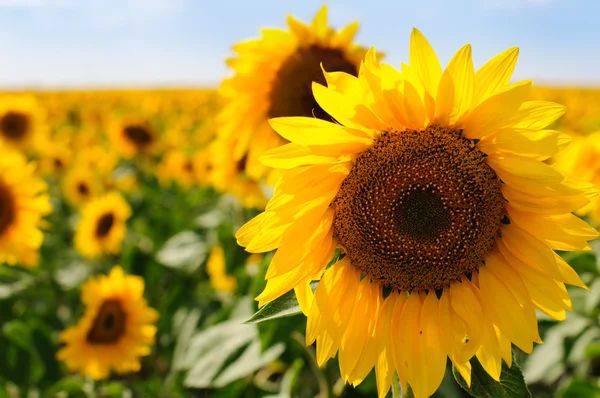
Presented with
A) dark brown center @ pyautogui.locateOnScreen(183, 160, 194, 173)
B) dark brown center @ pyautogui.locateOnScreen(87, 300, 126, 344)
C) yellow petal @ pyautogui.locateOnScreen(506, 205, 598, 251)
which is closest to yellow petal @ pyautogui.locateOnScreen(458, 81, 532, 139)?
yellow petal @ pyautogui.locateOnScreen(506, 205, 598, 251)

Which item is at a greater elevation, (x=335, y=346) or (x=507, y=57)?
(x=507, y=57)

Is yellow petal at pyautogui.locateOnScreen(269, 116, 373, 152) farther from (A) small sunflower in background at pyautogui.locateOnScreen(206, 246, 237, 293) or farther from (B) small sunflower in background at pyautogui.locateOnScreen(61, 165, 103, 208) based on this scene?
(B) small sunflower in background at pyautogui.locateOnScreen(61, 165, 103, 208)

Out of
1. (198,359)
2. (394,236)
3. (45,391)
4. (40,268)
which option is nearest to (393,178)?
(394,236)

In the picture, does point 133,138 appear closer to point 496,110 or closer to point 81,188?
point 81,188

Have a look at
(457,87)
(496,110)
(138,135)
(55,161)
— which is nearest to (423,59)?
(457,87)

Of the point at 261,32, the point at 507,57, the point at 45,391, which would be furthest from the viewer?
the point at 45,391

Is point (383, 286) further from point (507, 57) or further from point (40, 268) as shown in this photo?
point (40, 268)
